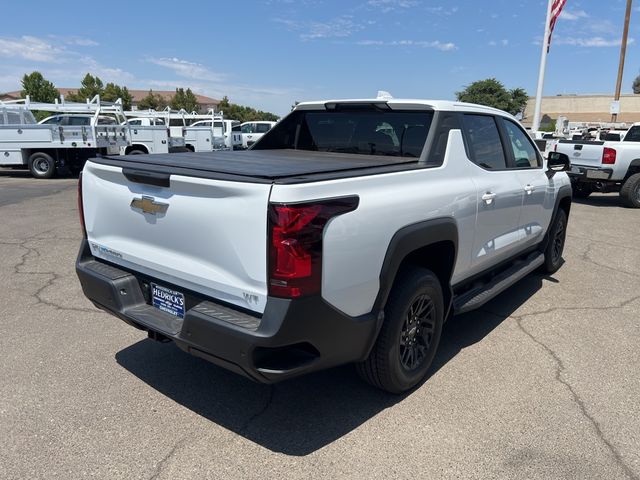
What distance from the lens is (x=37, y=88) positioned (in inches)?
2143

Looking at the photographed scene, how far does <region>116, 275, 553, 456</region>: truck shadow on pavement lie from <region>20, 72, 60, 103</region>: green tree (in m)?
59.8

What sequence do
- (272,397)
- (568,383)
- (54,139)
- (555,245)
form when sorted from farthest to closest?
(54,139), (555,245), (568,383), (272,397)

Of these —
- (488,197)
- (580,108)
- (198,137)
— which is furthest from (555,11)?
(580,108)

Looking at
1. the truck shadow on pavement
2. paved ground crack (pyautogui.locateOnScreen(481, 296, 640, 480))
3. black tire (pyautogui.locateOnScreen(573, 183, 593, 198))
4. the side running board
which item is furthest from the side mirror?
black tire (pyautogui.locateOnScreen(573, 183, 593, 198))

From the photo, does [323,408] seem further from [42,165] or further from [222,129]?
[222,129]

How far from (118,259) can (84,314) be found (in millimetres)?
1686

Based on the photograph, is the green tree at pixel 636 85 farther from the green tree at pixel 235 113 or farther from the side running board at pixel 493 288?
the side running board at pixel 493 288

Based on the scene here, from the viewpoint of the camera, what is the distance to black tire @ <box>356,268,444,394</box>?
2.91 metres

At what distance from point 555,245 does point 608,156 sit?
617 cm

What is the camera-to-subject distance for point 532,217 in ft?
15.3

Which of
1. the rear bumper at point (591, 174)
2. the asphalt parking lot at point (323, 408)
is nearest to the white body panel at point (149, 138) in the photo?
the rear bumper at point (591, 174)

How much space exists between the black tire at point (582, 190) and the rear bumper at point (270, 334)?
11.3m

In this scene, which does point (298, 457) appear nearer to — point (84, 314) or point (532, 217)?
point (84, 314)

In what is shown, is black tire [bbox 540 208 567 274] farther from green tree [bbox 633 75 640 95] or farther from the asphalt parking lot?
green tree [bbox 633 75 640 95]
